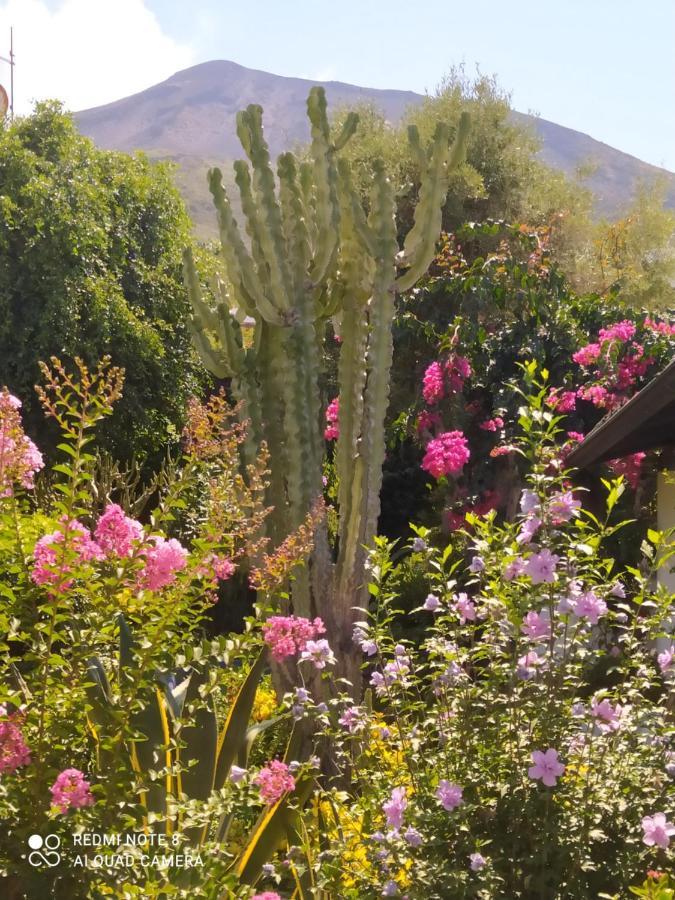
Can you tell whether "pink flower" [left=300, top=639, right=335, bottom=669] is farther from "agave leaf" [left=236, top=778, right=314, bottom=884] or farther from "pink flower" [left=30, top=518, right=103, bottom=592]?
"pink flower" [left=30, top=518, right=103, bottom=592]

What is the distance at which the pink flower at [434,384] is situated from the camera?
33.9 feet

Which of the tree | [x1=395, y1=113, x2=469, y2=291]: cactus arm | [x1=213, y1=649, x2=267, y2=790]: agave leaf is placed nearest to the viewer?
[x1=213, y1=649, x2=267, y2=790]: agave leaf

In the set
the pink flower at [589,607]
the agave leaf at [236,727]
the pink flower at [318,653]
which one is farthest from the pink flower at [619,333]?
the pink flower at [589,607]

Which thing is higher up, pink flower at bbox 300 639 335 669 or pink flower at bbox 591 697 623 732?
pink flower at bbox 591 697 623 732

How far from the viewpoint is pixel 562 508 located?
126 inches

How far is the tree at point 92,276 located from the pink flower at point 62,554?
11.3m

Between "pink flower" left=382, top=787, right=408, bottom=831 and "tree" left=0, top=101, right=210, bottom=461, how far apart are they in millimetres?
11784

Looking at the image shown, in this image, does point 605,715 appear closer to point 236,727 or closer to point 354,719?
point 354,719

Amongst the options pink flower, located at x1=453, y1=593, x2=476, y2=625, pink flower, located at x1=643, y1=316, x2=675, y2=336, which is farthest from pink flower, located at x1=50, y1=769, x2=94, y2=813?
pink flower, located at x1=643, y1=316, x2=675, y2=336

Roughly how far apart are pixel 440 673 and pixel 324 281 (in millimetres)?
4214

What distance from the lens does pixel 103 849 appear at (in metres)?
2.62

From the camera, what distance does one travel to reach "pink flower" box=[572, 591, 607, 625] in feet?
10.0

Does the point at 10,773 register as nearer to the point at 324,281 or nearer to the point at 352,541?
the point at 352,541

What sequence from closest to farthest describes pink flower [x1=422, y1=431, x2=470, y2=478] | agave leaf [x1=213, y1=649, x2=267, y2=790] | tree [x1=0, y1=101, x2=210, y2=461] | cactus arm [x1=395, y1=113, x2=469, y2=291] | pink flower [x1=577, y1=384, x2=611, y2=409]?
agave leaf [x1=213, y1=649, x2=267, y2=790] → cactus arm [x1=395, y1=113, x2=469, y2=291] → pink flower [x1=422, y1=431, x2=470, y2=478] → pink flower [x1=577, y1=384, x2=611, y2=409] → tree [x1=0, y1=101, x2=210, y2=461]
